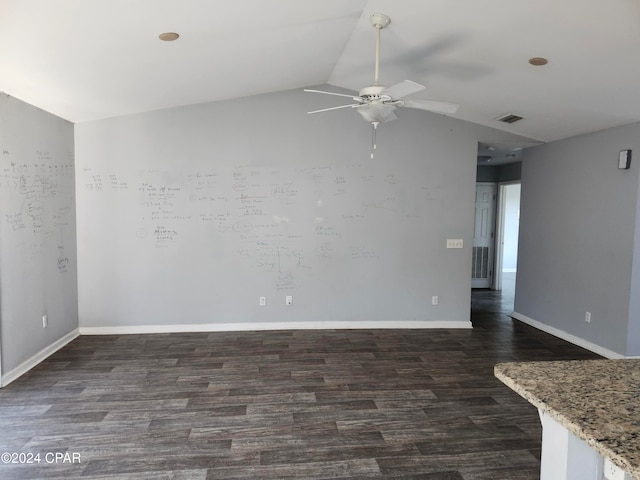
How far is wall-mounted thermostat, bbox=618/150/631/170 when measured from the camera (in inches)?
156

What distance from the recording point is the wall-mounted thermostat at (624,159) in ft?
13.0

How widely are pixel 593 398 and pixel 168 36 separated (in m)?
3.21

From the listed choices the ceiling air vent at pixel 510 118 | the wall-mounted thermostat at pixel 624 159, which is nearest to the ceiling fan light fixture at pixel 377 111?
the ceiling air vent at pixel 510 118

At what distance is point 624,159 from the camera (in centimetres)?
400

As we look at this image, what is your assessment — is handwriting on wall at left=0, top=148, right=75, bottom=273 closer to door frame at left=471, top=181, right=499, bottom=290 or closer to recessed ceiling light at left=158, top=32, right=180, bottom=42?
recessed ceiling light at left=158, top=32, right=180, bottom=42

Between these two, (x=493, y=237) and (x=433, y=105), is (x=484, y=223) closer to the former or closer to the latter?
(x=493, y=237)

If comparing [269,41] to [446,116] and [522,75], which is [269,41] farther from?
[446,116]

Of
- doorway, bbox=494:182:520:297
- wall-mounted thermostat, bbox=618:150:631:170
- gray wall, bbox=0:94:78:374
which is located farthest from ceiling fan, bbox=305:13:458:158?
doorway, bbox=494:182:520:297

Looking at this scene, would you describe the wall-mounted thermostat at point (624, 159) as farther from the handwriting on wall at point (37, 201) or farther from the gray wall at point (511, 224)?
the gray wall at point (511, 224)

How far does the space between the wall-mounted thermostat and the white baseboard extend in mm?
1886

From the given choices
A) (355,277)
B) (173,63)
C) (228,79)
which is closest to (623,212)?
(355,277)

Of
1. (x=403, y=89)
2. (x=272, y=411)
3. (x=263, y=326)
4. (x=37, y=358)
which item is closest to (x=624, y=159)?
(x=403, y=89)

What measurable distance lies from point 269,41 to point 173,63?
845mm

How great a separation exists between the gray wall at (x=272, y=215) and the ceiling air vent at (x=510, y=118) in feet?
1.27
